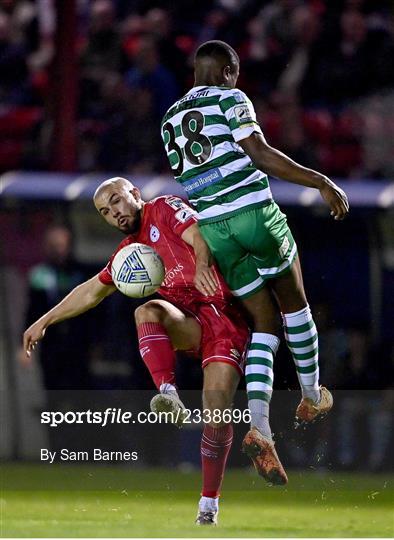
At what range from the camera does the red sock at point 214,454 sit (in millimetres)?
7734

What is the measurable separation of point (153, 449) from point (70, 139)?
370 centimetres

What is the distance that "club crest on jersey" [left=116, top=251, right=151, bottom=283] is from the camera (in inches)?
307

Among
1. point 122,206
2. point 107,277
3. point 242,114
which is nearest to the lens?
point 242,114

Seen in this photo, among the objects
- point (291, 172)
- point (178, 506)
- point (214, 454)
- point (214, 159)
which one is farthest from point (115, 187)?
point (178, 506)

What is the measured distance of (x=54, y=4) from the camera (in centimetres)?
1395

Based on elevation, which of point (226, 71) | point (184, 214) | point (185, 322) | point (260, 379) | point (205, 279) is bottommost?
point (260, 379)

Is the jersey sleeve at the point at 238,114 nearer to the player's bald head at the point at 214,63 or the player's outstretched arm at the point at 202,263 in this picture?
the player's bald head at the point at 214,63

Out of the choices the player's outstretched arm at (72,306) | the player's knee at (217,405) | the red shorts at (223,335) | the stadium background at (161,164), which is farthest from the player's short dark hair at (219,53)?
the stadium background at (161,164)

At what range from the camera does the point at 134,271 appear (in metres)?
7.80

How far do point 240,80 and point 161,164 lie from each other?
4.17 ft

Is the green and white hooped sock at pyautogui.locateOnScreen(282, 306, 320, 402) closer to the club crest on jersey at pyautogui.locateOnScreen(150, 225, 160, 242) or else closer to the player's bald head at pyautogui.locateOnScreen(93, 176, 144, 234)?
the club crest on jersey at pyautogui.locateOnScreen(150, 225, 160, 242)

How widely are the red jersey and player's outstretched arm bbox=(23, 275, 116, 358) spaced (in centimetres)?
40

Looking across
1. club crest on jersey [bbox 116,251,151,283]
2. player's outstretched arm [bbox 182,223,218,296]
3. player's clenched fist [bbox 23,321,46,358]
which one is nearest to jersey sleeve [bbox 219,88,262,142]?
player's outstretched arm [bbox 182,223,218,296]

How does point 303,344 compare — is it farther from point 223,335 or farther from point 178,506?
point 178,506
